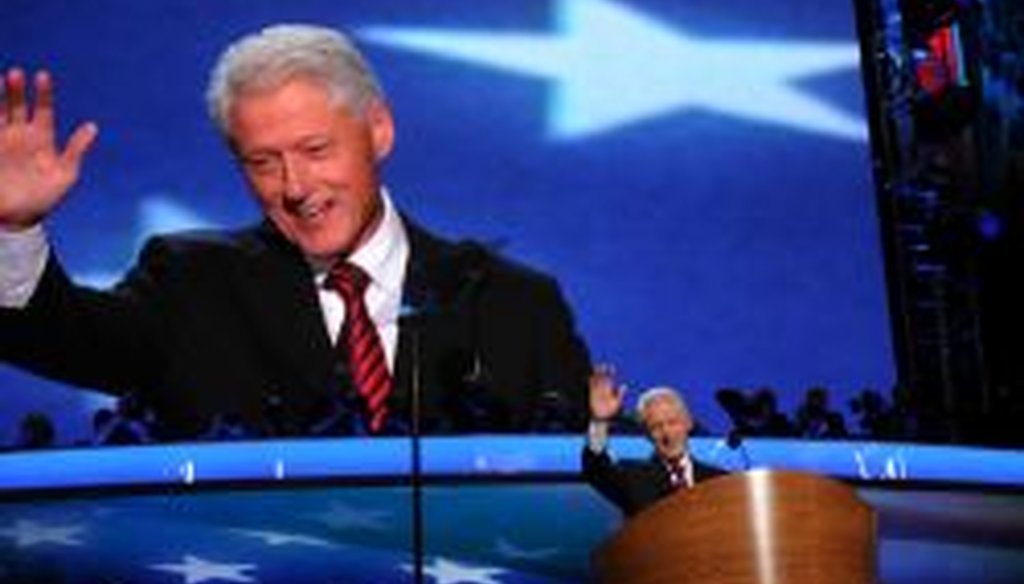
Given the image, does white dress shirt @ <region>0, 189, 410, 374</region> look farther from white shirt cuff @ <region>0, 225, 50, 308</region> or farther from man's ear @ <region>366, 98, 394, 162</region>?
white shirt cuff @ <region>0, 225, 50, 308</region>

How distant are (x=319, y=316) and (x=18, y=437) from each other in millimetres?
1077

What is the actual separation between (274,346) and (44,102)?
66.9 inches

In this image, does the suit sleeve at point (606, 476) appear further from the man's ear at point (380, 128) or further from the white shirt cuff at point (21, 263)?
the white shirt cuff at point (21, 263)

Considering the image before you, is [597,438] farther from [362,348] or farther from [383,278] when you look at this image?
[383,278]

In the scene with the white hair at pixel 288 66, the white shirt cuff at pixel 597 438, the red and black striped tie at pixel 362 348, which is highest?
the white hair at pixel 288 66

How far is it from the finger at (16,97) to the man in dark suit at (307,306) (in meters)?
1.20

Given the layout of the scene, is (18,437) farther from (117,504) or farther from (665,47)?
(665,47)

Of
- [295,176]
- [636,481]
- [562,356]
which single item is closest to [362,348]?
[295,176]

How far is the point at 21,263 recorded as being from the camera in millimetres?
4898

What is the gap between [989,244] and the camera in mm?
7184

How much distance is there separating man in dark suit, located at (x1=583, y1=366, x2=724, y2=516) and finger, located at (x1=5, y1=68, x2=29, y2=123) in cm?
162

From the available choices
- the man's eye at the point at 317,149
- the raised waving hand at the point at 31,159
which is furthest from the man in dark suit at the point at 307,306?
the raised waving hand at the point at 31,159

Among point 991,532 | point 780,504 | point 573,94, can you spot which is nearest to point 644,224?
point 573,94

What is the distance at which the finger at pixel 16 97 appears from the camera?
3781mm
